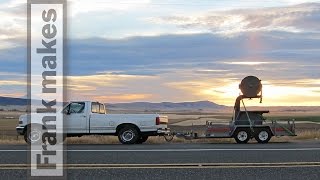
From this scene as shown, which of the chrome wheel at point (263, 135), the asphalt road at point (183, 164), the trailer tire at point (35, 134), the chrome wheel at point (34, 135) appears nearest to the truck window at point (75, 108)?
the trailer tire at point (35, 134)

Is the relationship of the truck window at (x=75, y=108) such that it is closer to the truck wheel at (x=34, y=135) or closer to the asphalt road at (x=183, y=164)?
the truck wheel at (x=34, y=135)

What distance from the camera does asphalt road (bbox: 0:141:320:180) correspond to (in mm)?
12219

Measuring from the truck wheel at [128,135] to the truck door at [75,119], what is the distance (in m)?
1.51

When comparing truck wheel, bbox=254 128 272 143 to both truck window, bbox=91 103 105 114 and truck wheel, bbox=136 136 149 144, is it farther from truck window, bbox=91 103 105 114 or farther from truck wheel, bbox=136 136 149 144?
truck window, bbox=91 103 105 114

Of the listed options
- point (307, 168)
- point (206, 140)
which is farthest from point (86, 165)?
point (206, 140)

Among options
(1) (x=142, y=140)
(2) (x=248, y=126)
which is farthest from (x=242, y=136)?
(1) (x=142, y=140)

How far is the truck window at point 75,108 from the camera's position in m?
24.2

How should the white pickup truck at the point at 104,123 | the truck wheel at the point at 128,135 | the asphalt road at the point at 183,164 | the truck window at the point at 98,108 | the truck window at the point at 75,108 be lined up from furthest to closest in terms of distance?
1. the truck window at the point at 98,108
2. the truck window at the point at 75,108
3. the white pickup truck at the point at 104,123
4. the truck wheel at the point at 128,135
5. the asphalt road at the point at 183,164

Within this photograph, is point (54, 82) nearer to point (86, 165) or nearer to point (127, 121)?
point (86, 165)

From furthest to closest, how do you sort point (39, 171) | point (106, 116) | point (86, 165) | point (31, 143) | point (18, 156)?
1. point (106, 116)
2. point (31, 143)
3. point (18, 156)
4. point (86, 165)
5. point (39, 171)

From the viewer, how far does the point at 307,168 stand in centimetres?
1305

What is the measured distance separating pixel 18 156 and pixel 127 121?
27.0ft

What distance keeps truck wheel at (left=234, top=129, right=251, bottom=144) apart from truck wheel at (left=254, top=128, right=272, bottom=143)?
0.32 meters

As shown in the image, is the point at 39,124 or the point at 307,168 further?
the point at 39,124
